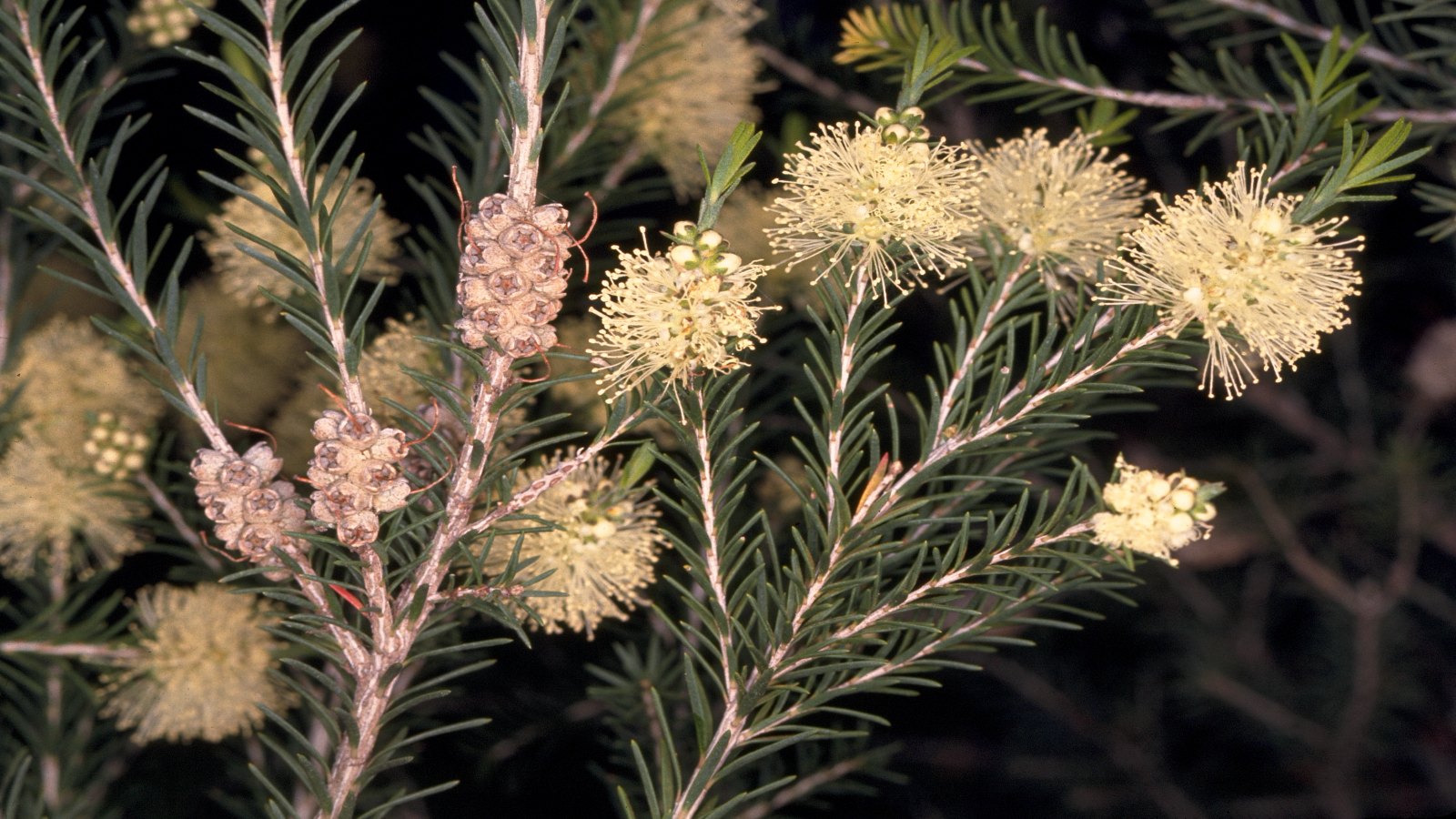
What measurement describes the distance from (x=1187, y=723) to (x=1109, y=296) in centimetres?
88

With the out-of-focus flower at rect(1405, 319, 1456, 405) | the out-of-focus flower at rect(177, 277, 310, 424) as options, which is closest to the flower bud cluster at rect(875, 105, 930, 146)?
the out-of-focus flower at rect(177, 277, 310, 424)

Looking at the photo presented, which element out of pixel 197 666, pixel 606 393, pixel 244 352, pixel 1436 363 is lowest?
pixel 197 666

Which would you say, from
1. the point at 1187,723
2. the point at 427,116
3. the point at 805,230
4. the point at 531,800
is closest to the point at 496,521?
the point at 805,230

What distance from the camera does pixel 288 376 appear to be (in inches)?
37.1

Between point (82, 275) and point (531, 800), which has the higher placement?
point (82, 275)

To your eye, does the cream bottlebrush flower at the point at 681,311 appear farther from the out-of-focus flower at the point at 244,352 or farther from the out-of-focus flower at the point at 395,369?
the out-of-focus flower at the point at 244,352

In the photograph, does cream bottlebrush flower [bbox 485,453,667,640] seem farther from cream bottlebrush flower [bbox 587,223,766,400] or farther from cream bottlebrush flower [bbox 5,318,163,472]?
cream bottlebrush flower [bbox 5,318,163,472]

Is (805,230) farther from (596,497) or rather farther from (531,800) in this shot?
(531,800)

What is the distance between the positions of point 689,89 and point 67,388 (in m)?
0.51

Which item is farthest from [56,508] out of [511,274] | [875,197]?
→ [875,197]

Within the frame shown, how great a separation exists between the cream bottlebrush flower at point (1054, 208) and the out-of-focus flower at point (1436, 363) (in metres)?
0.67

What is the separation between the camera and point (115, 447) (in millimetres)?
668

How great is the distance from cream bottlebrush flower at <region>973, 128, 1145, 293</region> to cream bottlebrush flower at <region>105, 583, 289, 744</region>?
21.5 inches

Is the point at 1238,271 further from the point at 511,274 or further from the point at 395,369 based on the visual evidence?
the point at 395,369
